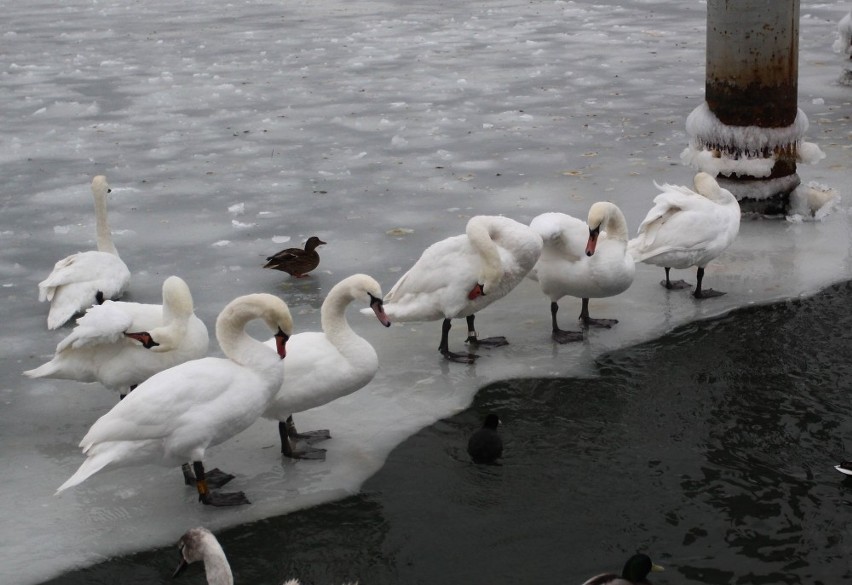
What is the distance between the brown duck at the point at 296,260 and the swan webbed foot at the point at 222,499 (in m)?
2.81

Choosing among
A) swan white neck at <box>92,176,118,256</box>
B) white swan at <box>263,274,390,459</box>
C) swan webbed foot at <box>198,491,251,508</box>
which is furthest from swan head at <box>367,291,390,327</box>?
swan white neck at <box>92,176,118,256</box>

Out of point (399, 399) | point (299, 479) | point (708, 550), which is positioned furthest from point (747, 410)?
point (299, 479)

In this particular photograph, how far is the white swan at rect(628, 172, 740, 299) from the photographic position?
7.62 m

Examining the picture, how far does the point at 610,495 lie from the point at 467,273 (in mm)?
1941

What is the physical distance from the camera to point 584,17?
1812cm

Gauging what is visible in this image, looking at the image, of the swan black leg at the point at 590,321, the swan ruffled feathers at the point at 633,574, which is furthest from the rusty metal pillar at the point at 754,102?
the swan ruffled feathers at the point at 633,574

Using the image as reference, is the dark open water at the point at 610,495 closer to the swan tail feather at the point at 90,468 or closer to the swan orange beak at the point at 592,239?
the swan tail feather at the point at 90,468

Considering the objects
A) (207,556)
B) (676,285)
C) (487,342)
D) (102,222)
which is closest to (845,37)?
(676,285)

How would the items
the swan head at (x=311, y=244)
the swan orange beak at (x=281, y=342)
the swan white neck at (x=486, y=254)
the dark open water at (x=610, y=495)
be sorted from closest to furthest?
the dark open water at (x=610, y=495) → the swan orange beak at (x=281, y=342) → the swan white neck at (x=486, y=254) → the swan head at (x=311, y=244)

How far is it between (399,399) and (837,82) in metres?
8.78

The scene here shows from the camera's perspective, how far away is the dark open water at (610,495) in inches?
194

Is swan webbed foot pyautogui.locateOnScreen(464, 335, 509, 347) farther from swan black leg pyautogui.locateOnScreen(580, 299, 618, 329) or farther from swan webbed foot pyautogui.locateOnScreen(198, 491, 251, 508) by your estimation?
swan webbed foot pyautogui.locateOnScreen(198, 491, 251, 508)

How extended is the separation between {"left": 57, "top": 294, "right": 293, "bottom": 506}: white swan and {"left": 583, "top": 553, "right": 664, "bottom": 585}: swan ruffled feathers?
1822mm

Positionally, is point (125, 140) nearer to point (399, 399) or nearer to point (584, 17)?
point (399, 399)
